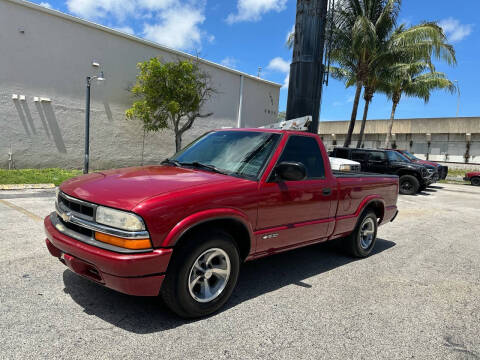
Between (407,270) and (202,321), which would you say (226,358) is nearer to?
(202,321)

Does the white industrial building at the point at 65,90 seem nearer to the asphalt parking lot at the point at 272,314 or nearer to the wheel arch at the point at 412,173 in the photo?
the asphalt parking lot at the point at 272,314

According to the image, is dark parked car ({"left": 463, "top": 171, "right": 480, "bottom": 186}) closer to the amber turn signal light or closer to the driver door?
the driver door

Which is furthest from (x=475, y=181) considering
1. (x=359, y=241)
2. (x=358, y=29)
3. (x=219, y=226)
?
(x=219, y=226)

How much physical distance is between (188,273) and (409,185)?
13726 mm

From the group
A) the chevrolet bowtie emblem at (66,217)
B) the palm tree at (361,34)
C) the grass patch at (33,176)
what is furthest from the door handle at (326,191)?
the palm tree at (361,34)

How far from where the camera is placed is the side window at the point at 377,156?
48.9 ft

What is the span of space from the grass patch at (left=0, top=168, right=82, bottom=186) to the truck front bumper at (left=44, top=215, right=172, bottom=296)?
950 cm

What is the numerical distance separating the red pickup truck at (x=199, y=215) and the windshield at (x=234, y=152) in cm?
1

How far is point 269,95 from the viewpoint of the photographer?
79.7 feet

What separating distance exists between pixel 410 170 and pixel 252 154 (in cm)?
1261

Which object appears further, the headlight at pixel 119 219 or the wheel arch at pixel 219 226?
the wheel arch at pixel 219 226

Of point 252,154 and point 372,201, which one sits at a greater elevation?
point 252,154

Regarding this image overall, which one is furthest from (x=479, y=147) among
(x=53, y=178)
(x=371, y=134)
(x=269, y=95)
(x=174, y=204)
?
(x=174, y=204)

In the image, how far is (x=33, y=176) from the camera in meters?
12.0
